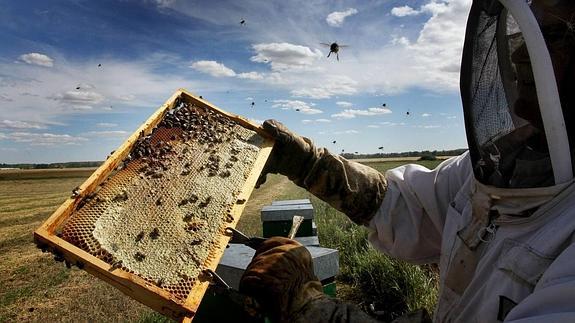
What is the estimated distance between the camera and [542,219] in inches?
64.0

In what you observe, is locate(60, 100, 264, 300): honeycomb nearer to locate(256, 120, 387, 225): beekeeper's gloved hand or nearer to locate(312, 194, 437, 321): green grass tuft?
locate(256, 120, 387, 225): beekeeper's gloved hand

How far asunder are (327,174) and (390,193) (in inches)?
19.7

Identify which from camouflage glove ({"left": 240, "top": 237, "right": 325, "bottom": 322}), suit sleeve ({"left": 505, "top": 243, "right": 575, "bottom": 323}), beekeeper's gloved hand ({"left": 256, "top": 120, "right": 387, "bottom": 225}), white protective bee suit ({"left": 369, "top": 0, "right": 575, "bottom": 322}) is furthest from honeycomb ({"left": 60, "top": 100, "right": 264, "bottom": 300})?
suit sleeve ({"left": 505, "top": 243, "right": 575, "bottom": 323})

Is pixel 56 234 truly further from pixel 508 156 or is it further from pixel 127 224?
pixel 508 156

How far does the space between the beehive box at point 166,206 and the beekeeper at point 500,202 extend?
467 mm

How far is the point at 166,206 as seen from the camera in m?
2.88

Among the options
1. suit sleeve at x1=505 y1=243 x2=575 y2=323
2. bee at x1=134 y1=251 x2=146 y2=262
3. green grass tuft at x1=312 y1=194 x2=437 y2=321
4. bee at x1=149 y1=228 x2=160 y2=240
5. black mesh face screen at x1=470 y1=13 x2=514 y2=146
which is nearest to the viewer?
suit sleeve at x1=505 y1=243 x2=575 y2=323

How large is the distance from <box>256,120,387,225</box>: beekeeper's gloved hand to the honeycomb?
22 cm

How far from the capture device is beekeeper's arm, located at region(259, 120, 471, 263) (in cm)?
275

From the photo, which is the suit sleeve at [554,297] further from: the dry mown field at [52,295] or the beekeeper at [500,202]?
the dry mown field at [52,295]

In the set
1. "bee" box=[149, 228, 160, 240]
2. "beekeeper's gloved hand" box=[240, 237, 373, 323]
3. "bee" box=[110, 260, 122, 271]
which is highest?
"bee" box=[149, 228, 160, 240]

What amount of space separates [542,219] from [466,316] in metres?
0.56

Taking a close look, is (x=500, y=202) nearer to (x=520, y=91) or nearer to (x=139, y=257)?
(x=520, y=91)

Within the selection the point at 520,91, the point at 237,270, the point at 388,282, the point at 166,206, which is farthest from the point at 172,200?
the point at 388,282
